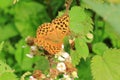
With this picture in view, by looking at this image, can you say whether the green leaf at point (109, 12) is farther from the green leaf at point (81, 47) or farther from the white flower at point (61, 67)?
the green leaf at point (81, 47)

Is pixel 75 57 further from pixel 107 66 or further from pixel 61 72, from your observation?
pixel 61 72

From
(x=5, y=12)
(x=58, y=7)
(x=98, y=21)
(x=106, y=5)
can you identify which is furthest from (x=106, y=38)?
(x=106, y=5)

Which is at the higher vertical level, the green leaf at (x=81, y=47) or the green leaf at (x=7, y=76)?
the green leaf at (x=81, y=47)

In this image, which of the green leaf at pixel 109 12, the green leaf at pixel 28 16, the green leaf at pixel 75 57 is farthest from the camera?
the green leaf at pixel 28 16

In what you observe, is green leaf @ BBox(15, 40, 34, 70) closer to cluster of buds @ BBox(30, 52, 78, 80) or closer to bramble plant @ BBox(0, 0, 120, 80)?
bramble plant @ BBox(0, 0, 120, 80)

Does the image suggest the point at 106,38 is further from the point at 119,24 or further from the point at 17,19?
the point at 119,24

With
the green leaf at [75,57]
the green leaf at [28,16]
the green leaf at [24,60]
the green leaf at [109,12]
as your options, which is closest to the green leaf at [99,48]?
the green leaf at [75,57]

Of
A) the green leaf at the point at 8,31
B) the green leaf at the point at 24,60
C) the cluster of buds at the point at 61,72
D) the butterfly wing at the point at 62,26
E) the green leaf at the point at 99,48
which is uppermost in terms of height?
the green leaf at the point at 8,31
